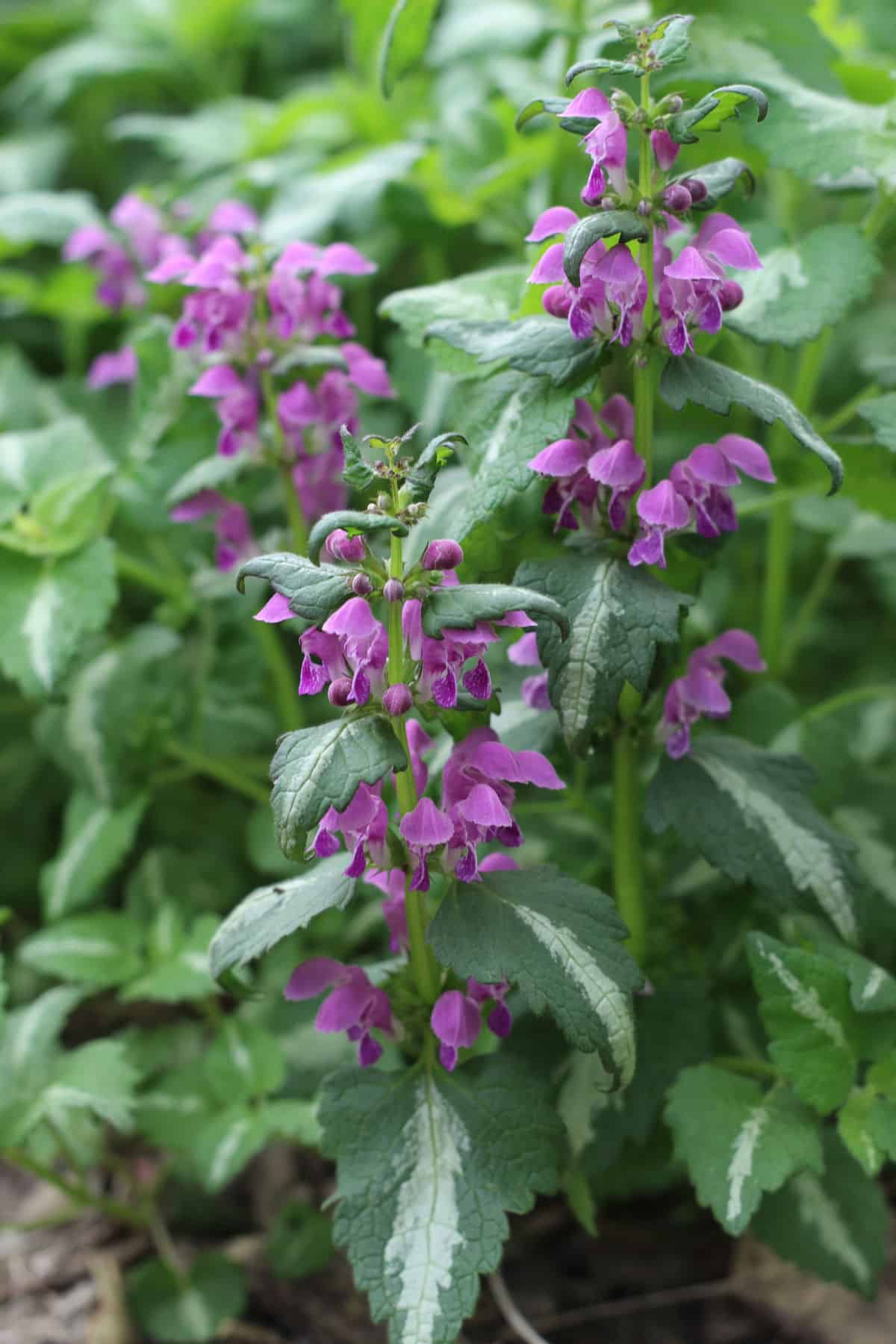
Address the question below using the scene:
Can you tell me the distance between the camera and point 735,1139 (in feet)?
4.23

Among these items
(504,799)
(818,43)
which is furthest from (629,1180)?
(818,43)

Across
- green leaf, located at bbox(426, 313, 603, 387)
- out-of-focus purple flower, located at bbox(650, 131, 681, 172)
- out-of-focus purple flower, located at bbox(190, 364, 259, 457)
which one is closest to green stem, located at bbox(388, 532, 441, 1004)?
green leaf, located at bbox(426, 313, 603, 387)

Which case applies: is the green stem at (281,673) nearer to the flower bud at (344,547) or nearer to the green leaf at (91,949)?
the green leaf at (91,949)

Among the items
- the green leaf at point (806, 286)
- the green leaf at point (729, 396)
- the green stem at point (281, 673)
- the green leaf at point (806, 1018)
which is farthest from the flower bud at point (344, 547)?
the green stem at point (281, 673)

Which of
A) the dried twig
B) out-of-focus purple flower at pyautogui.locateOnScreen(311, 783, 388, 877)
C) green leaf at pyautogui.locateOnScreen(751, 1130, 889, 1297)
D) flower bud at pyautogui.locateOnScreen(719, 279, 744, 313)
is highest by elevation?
flower bud at pyautogui.locateOnScreen(719, 279, 744, 313)

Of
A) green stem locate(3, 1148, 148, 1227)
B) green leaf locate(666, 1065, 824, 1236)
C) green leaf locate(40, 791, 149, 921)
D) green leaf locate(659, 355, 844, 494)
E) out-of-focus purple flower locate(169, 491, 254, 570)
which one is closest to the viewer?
green leaf locate(659, 355, 844, 494)

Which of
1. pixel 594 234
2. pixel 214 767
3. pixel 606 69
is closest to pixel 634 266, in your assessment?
pixel 594 234

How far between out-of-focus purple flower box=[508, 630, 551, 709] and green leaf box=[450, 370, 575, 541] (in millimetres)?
175

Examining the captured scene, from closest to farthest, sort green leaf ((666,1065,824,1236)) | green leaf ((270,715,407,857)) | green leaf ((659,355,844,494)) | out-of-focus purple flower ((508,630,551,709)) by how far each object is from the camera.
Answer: green leaf ((270,715,407,857)) → green leaf ((659,355,844,494)) → green leaf ((666,1065,824,1236)) → out-of-focus purple flower ((508,630,551,709))

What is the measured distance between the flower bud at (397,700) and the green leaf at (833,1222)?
86 centimetres

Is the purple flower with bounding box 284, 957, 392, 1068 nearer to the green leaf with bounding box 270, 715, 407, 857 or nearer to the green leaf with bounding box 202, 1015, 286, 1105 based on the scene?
the green leaf with bounding box 270, 715, 407, 857

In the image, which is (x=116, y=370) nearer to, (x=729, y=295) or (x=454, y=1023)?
(x=729, y=295)

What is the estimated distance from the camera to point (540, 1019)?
148cm

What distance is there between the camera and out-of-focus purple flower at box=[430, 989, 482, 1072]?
4.01ft
